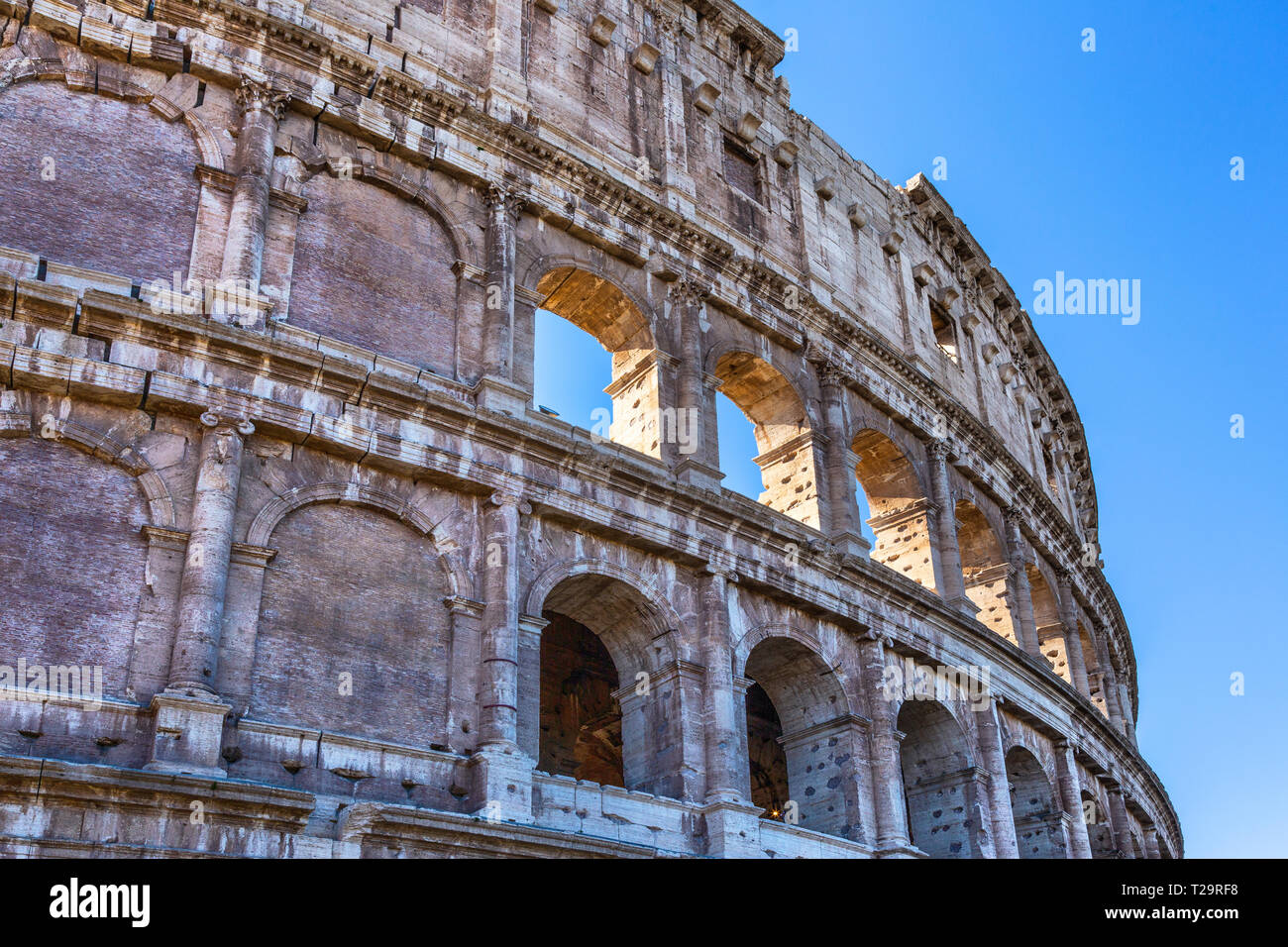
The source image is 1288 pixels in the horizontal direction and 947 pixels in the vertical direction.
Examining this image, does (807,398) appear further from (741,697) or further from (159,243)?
(159,243)

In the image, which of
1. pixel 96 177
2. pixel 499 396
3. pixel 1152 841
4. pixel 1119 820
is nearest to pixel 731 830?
pixel 499 396

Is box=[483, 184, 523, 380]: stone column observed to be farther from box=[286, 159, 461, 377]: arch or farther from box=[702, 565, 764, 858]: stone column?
box=[702, 565, 764, 858]: stone column

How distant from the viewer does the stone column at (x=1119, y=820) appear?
21.3 meters

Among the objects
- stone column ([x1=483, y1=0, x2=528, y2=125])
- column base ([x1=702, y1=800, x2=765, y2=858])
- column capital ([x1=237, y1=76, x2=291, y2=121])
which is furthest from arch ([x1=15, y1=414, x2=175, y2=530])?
stone column ([x1=483, y1=0, x2=528, y2=125])

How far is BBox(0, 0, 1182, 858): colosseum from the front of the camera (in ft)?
35.8

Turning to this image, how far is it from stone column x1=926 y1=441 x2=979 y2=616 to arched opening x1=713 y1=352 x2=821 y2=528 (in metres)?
2.81

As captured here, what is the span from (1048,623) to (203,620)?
16841 mm

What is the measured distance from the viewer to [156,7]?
45.3ft

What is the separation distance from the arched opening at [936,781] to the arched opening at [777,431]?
10.2ft

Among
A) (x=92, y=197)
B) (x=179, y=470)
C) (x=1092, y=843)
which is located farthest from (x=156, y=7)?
(x=1092, y=843)

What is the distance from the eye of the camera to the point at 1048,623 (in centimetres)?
2353

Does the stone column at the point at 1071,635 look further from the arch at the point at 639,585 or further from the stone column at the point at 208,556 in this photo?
the stone column at the point at 208,556

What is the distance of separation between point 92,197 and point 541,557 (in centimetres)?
565

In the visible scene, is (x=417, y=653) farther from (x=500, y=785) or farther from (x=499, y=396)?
(x=499, y=396)
